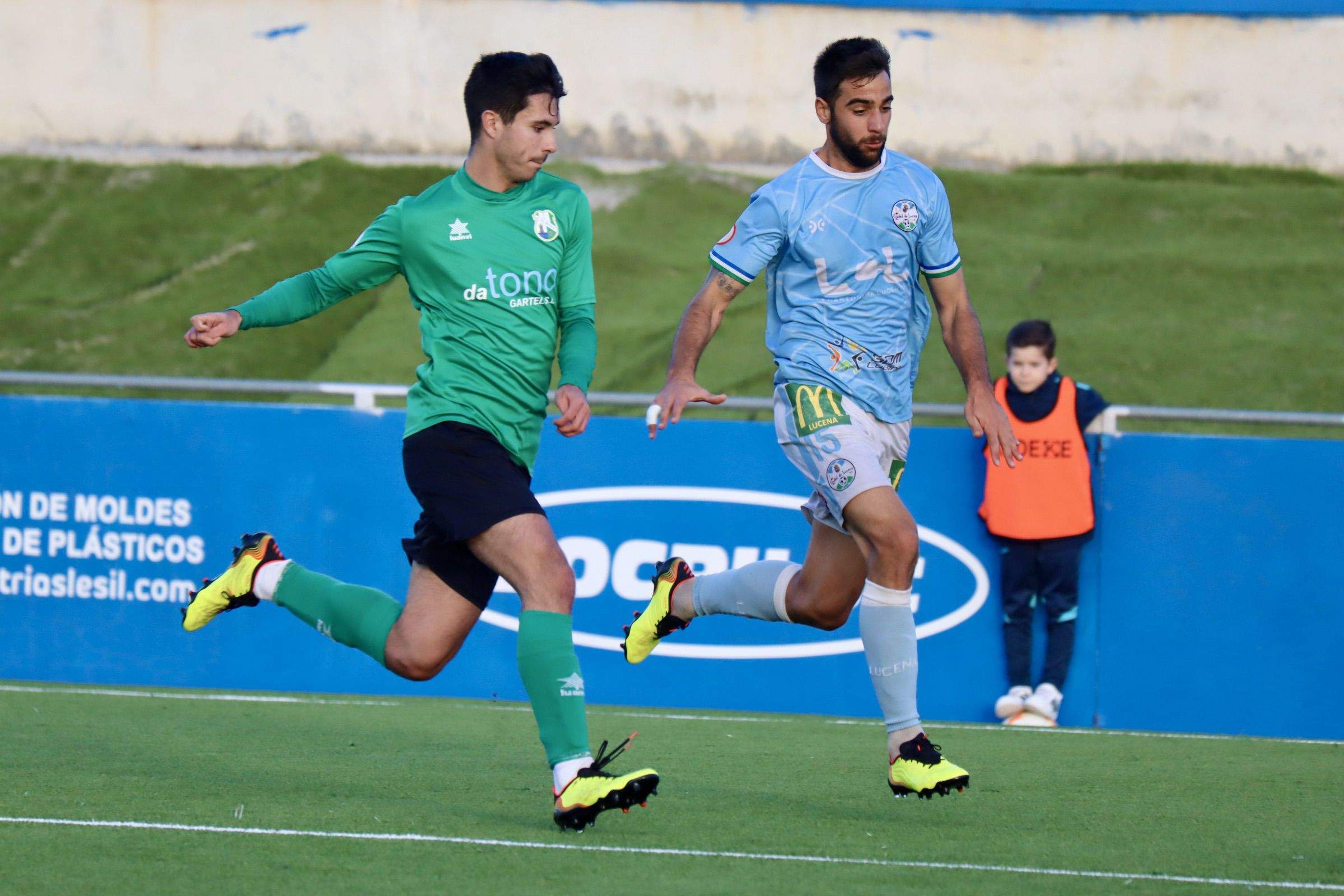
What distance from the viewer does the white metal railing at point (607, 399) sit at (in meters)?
7.75

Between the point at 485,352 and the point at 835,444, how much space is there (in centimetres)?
115

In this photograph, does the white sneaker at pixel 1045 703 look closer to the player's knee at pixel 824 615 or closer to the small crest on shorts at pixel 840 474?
the player's knee at pixel 824 615

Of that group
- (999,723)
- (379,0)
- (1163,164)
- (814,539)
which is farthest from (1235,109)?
(814,539)

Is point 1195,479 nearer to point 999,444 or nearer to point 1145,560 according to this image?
point 1145,560

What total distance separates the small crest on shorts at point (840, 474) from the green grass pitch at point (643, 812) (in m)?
0.99

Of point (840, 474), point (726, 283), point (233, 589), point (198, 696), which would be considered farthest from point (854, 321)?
point (198, 696)

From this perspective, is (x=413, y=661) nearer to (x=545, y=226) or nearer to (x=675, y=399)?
(x=675, y=399)

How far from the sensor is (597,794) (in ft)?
13.9

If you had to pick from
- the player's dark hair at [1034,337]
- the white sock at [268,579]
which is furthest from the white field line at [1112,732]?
the white sock at [268,579]

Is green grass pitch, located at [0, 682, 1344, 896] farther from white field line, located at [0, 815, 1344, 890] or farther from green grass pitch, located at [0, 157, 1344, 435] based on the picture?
green grass pitch, located at [0, 157, 1344, 435]

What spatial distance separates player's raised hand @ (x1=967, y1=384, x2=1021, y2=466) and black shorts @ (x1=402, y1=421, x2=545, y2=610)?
1.45 metres

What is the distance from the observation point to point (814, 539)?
5.52m

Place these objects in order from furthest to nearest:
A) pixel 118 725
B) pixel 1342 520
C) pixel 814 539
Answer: pixel 1342 520, pixel 118 725, pixel 814 539

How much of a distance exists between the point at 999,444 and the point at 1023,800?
1.14 metres
